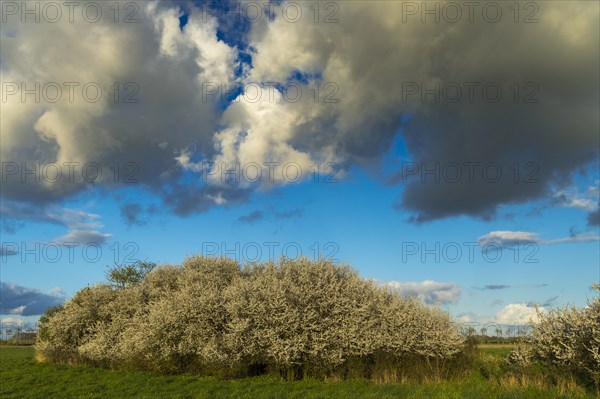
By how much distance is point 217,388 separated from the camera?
2277 centimetres

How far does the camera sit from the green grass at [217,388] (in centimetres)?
1841

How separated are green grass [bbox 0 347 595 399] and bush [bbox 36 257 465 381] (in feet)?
4.48

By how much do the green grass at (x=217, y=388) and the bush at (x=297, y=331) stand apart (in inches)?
53.8

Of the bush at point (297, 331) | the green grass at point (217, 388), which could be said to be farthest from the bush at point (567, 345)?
the bush at point (297, 331)

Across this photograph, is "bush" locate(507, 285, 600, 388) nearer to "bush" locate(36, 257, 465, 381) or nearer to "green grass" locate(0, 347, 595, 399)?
"green grass" locate(0, 347, 595, 399)

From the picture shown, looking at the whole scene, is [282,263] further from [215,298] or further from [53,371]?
[53,371]

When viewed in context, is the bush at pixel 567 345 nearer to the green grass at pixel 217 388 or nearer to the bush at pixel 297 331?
the green grass at pixel 217 388

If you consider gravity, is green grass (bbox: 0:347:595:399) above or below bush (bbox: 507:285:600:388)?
below

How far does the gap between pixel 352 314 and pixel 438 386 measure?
20.8 feet

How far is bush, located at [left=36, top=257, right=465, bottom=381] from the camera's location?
80.8 ft

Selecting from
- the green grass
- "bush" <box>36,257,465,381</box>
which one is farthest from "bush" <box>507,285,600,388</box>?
"bush" <box>36,257,465,381</box>

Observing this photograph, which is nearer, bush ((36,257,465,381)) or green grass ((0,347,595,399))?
green grass ((0,347,595,399))

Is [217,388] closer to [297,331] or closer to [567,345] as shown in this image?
[297,331]

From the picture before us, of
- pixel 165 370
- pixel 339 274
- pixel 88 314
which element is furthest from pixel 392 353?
pixel 88 314
